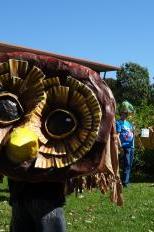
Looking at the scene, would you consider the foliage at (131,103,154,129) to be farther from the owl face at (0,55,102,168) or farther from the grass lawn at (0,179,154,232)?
the owl face at (0,55,102,168)

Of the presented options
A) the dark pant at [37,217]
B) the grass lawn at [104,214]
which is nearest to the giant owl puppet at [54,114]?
the dark pant at [37,217]

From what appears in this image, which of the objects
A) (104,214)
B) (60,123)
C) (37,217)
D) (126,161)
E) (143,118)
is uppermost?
(143,118)

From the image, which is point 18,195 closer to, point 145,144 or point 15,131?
point 15,131

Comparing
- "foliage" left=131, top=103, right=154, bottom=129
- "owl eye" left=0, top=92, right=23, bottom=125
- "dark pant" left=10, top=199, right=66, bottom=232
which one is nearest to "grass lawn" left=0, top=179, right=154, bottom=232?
"dark pant" left=10, top=199, right=66, bottom=232

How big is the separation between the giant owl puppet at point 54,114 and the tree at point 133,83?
65381 mm

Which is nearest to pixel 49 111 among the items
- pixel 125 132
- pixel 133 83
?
pixel 125 132

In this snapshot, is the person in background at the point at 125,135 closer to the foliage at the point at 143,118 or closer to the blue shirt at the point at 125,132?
the blue shirt at the point at 125,132

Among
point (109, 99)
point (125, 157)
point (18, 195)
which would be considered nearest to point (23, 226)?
point (18, 195)

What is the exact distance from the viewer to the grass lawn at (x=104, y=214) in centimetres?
702

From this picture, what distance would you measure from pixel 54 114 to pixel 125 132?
7123mm

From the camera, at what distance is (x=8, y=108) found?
341 centimetres

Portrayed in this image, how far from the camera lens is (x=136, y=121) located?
14883 mm

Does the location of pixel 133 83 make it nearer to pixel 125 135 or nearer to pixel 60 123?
pixel 125 135

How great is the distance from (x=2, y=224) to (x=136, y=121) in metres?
8.30
